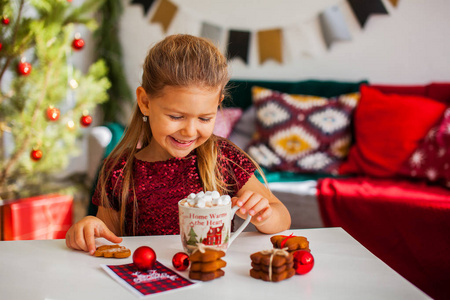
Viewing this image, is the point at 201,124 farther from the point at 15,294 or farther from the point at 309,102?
the point at 309,102

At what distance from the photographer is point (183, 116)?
1009 mm

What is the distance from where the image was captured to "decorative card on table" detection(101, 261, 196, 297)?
0.67 metres

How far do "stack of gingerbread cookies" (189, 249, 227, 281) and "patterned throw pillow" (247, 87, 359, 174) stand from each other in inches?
72.1

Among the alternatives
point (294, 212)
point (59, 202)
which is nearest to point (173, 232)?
point (294, 212)

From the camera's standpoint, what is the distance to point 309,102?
2580 millimetres

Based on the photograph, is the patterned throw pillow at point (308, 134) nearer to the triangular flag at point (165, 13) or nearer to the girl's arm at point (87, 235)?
the triangular flag at point (165, 13)

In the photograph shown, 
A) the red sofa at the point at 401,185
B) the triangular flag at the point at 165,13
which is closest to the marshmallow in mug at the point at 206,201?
the red sofa at the point at 401,185

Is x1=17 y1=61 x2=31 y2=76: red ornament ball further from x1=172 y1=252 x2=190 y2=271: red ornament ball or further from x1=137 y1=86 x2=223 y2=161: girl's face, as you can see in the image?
x1=172 y1=252 x2=190 y2=271: red ornament ball

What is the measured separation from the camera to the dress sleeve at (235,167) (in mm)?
1202

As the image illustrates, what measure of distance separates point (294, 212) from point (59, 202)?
49.0 inches

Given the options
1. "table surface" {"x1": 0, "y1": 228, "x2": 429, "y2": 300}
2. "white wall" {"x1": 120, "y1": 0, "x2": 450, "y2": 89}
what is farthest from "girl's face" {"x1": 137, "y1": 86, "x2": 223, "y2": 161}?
"white wall" {"x1": 120, "y1": 0, "x2": 450, "y2": 89}

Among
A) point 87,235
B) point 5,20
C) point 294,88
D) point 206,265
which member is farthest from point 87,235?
point 294,88

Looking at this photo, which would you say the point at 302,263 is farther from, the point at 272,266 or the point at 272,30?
the point at 272,30

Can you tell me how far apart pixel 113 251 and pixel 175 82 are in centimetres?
41
